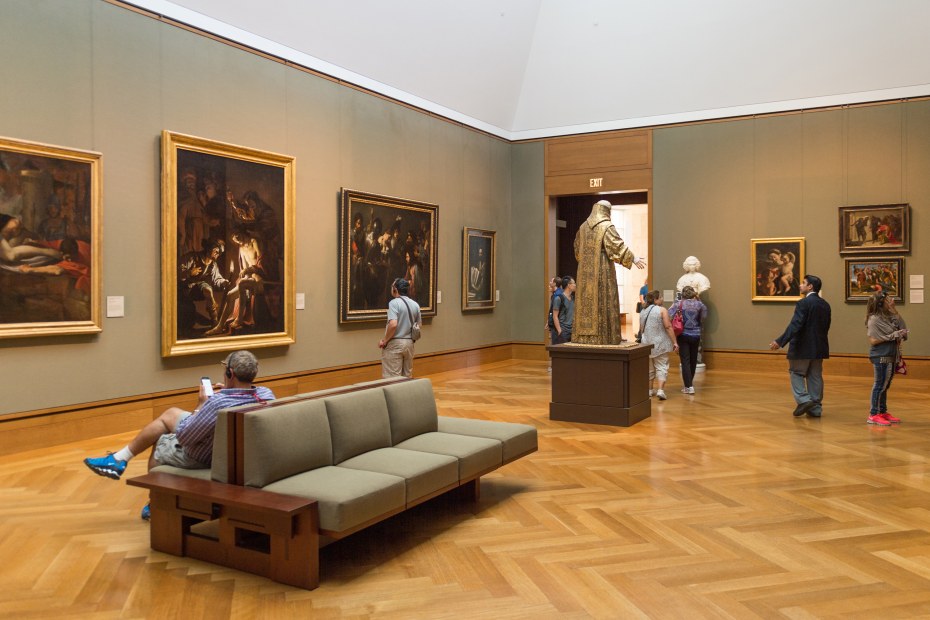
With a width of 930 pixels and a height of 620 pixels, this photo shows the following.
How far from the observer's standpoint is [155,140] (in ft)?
30.8

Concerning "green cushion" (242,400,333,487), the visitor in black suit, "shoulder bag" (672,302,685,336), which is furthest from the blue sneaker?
"shoulder bag" (672,302,685,336)

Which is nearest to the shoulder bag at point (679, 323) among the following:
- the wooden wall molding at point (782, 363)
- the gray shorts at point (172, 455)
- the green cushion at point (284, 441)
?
the wooden wall molding at point (782, 363)

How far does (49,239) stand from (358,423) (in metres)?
4.67

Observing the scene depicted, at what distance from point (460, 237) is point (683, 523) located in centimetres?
1090

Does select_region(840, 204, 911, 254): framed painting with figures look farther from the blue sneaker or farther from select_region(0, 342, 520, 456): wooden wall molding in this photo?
the blue sneaker

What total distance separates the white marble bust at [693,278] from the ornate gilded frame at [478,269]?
4.06 meters

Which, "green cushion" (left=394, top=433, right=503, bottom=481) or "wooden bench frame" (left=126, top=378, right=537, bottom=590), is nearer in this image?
"wooden bench frame" (left=126, top=378, right=537, bottom=590)

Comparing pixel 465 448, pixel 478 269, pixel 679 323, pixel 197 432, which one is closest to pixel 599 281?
pixel 679 323

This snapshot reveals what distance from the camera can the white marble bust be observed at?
51.8 feet

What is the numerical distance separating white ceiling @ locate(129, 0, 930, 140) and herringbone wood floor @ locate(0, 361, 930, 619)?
7.49 meters

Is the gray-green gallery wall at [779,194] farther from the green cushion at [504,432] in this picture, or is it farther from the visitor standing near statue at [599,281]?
the green cushion at [504,432]

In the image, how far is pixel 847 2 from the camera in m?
13.5

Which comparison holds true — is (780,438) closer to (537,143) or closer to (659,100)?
(659,100)

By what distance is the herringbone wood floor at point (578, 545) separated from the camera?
14.1 ft
